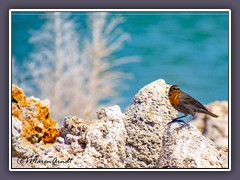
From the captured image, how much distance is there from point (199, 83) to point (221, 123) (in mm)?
536

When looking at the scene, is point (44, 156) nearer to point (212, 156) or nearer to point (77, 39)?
point (212, 156)

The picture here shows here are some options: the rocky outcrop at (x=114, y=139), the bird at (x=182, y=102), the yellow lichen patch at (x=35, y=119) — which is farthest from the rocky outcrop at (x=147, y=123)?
the yellow lichen patch at (x=35, y=119)

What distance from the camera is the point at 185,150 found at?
6680 millimetres

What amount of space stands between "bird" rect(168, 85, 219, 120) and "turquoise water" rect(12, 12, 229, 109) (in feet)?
1.64

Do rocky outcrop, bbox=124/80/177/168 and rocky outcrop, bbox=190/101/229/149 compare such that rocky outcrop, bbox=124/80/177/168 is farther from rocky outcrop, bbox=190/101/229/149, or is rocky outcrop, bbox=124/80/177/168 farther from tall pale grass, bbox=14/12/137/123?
rocky outcrop, bbox=190/101/229/149

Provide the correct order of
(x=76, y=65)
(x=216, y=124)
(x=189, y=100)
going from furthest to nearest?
1. (x=76, y=65)
2. (x=216, y=124)
3. (x=189, y=100)

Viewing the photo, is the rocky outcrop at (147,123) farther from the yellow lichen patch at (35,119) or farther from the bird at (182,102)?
the yellow lichen patch at (35,119)

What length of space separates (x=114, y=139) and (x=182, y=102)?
697 mm

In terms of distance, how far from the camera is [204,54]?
8.84m

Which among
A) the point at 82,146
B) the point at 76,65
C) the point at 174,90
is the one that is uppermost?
the point at 76,65
